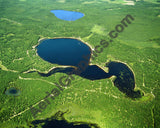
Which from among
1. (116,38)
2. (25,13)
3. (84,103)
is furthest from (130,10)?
(84,103)

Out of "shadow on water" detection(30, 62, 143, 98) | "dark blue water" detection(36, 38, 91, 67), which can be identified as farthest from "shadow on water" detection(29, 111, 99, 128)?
"dark blue water" detection(36, 38, 91, 67)

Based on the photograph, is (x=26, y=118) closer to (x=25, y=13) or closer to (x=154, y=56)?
Result: (x=154, y=56)

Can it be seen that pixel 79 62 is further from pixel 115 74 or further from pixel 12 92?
pixel 12 92

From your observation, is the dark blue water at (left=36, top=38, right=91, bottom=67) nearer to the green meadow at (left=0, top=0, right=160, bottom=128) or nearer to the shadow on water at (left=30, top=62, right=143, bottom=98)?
the green meadow at (left=0, top=0, right=160, bottom=128)

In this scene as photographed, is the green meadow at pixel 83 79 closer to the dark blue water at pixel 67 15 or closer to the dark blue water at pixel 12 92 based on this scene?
the dark blue water at pixel 12 92

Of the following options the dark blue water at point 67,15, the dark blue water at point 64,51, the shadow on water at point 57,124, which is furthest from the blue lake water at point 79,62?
the dark blue water at point 67,15

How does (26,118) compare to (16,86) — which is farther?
(16,86)

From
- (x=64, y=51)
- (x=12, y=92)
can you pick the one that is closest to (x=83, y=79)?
(x=64, y=51)
